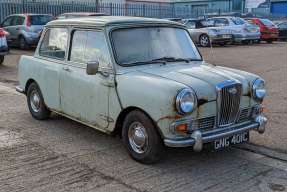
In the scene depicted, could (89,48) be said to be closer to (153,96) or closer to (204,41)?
(153,96)

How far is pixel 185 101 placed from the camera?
4.90 m

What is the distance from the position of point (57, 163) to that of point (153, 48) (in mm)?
1962

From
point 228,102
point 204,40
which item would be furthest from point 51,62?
point 204,40

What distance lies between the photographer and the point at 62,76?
6473 millimetres

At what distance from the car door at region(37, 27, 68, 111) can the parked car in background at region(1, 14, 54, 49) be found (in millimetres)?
12287

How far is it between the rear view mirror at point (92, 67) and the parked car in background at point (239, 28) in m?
18.9

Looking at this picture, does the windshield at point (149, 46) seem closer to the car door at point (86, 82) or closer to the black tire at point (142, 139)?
the car door at point (86, 82)

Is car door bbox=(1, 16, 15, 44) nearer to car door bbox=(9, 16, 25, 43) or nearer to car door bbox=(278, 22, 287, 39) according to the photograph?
car door bbox=(9, 16, 25, 43)

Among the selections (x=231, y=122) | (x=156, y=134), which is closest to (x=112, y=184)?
(x=156, y=134)

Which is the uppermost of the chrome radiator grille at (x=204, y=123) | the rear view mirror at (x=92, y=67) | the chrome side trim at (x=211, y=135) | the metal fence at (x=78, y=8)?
the metal fence at (x=78, y=8)

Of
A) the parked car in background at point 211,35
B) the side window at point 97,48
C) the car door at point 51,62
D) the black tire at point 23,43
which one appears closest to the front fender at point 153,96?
the side window at point 97,48

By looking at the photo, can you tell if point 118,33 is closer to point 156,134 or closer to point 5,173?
point 156,134

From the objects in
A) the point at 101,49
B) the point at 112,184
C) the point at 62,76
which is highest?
the point at 101,49

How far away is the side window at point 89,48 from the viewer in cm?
583
